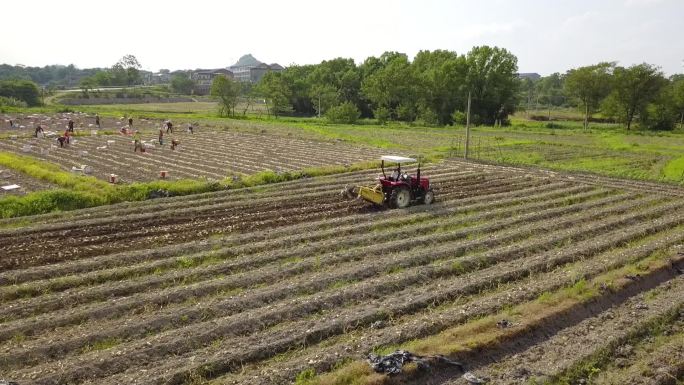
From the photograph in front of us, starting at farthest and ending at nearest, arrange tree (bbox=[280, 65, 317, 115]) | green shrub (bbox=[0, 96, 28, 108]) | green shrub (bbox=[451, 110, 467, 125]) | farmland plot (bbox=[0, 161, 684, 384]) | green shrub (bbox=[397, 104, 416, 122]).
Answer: tree (bbox=[280, 65, 317, 115]) < green shrub (bbox=[0, 96, 28, 108]) < green shrub (bbox=[397, 104, 416, 122]) < green shrub (bbox=[451, 110, 467, 125]) < farmland plot (bbox=[0, 161, 684, 384])

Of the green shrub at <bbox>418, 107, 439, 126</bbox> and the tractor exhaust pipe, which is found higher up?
the green shrub at <bbox>418, 107, 439, 126</bbox>

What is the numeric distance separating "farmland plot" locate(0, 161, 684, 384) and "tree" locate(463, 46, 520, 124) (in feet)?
152

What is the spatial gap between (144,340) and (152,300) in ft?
4.75

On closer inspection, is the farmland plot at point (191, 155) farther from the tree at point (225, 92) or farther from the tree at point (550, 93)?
the tree at point (550, 93)

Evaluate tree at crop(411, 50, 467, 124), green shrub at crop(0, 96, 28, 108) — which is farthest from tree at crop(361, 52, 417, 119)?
green shrub at crop(0, 96, 28, 108)

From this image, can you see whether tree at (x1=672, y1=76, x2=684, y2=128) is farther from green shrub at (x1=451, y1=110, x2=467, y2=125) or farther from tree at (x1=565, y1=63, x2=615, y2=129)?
green shrub at (x1=451, y1=110, x2=467, y2=125)

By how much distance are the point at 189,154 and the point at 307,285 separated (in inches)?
817

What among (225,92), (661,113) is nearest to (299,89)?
(225,92)

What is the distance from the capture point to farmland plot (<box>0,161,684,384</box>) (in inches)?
297

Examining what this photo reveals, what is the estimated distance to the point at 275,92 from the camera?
70.2m

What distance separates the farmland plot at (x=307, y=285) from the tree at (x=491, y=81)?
46.3 m

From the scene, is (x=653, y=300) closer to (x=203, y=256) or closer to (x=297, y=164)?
(x=203, y=256)

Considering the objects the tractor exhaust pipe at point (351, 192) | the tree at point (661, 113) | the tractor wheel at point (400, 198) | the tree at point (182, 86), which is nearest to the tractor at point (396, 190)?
the tractor wheel at point (400, 198)

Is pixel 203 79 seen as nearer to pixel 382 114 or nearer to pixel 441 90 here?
pixel 382 114
